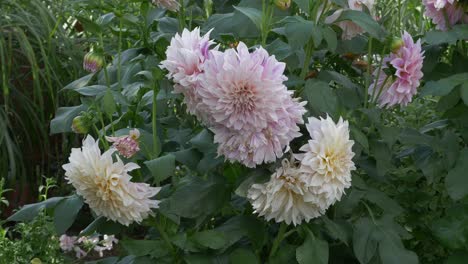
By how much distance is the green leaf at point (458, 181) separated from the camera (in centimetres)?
155

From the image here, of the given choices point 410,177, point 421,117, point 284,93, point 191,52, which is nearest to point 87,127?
point 191,52

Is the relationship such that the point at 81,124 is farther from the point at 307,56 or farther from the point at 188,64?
the point at 307,56

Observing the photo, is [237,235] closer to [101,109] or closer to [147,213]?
[147,213]

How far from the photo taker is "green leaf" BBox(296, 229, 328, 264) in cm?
139

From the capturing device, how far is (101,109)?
4.98 feet

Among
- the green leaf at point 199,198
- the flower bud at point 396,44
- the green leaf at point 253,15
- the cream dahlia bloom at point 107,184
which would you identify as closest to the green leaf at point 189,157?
the green leaf at point 199,198

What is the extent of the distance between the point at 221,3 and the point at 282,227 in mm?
618

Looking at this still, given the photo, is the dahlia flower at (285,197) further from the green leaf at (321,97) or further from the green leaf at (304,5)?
the green leaf at (304,5)

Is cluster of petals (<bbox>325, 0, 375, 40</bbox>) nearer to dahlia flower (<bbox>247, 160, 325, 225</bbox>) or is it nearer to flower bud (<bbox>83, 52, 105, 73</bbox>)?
dahlia flower (<bbox>247, 160, 325, 225</bbox>)

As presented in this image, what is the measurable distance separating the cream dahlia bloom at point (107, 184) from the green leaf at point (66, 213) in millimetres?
155

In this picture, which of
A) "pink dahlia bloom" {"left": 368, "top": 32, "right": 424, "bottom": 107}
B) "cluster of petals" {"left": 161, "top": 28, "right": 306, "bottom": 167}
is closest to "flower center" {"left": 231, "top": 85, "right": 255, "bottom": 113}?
"cluster of petals" {"left": 161, "top": 28, "right": 306, "bottom": 167}

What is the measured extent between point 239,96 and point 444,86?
47cm

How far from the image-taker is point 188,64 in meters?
1.27

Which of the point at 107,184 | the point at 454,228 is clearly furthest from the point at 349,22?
the point at 107,184
